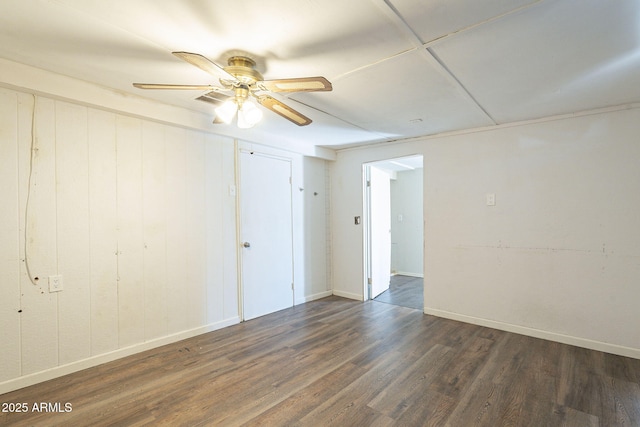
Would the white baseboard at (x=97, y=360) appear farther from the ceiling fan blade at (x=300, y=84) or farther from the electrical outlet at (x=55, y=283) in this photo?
the ceiling fan blade at (x=300, y=84)

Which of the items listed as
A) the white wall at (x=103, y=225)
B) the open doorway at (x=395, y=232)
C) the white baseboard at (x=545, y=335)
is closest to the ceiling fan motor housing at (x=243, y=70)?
the white wall at (x=103, y=225)

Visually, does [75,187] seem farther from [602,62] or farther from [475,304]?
[475,304]

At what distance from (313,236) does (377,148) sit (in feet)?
5.25

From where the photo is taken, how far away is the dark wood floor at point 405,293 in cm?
429

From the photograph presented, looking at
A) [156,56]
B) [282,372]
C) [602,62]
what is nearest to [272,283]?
[282,372]

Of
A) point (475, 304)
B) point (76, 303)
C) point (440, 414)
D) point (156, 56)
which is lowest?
point (440, 414)

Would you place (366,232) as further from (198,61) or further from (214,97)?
(198,61)

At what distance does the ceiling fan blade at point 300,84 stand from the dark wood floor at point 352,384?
6.55 ft

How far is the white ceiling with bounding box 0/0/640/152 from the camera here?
1.45 m

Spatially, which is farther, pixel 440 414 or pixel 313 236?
pixel 313 236

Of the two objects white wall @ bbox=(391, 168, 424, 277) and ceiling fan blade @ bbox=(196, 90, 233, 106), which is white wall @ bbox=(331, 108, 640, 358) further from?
ceiling fan blade @ bbox=(196, 90, 233, 106)

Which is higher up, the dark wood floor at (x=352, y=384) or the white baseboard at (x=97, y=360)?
the white baseboard at (x=97, y=360)

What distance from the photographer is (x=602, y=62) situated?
1.92 m

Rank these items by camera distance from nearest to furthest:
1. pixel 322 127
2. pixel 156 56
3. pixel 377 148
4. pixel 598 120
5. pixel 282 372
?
1. pixel 156 56
2. pixel 282 372
3. pixel 598 120
4. pixel 322 127
5. pixel 377 148
